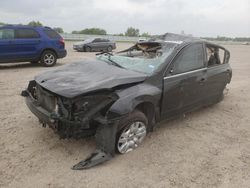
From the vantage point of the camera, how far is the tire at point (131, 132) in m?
3.62

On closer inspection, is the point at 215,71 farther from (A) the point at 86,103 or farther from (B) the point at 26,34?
(B) the point at 26,34

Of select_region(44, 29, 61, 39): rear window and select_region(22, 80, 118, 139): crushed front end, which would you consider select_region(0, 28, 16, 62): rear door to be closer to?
select_region(44, 29, 61, 39): rear window

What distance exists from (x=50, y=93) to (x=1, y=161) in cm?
109

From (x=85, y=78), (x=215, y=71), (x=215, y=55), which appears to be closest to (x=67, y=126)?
(x=85, y=78)

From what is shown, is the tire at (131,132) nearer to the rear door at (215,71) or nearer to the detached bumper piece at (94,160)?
the detached bumper piece at (94,160)

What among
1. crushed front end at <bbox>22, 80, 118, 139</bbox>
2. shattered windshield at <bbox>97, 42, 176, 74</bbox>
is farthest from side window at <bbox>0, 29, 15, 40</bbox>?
crushed front end at <bbox>22, 80, 118, 139</bbox>

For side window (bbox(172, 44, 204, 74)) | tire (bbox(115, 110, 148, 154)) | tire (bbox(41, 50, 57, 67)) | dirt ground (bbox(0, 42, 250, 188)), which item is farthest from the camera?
tire (bbox(41, 50, 57, 67))

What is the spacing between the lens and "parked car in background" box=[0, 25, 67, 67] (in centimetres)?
1024

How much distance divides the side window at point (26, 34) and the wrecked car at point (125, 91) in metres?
6.50

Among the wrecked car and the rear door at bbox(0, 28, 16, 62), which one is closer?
the wrecked car

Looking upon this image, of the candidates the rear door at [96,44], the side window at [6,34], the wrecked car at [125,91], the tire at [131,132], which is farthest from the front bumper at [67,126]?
the rear door at [96,44]

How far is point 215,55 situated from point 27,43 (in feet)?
25.1

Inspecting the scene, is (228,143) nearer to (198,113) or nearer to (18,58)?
(198,113)

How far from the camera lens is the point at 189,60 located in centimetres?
480
